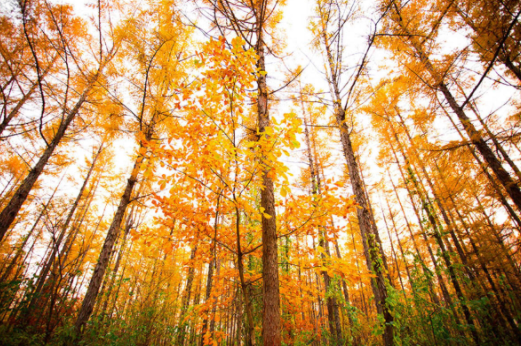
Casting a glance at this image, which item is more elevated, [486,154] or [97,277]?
[486,154]

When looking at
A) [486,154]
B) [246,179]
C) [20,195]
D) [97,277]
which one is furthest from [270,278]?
[20,195]

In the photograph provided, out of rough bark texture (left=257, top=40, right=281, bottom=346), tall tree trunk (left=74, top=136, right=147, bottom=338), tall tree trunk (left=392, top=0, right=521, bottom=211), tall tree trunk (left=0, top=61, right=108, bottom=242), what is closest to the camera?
rough bark texture (left=257, top=40, right=281, bottom=346)

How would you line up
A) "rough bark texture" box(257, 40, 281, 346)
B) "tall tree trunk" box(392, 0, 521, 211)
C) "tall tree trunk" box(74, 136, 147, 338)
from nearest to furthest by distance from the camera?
"rough bark texture" box(257, 40, 281, 346) < "tall tree trunk" box(74, 136, 147, 338) < "tall tree trunk" box(392, 0, 521, 211)

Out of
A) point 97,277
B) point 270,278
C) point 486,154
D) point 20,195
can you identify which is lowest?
point 270,278

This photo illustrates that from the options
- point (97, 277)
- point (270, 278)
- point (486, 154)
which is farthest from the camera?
point (486, 154)

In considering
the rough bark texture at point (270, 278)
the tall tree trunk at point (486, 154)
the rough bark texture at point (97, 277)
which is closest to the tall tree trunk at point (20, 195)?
the rough bark texture at point (97, 277)

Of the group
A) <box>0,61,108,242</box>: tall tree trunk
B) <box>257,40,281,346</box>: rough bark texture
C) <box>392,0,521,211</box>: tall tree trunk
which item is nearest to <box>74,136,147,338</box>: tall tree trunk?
<box>0,61,108,242</box>: tall tree trunk

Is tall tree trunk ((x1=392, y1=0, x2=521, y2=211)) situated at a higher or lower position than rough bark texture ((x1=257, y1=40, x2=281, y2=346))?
higher

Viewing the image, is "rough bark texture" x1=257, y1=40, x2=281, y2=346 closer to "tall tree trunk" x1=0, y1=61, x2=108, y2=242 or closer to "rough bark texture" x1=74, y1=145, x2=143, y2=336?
"rough bark texture" x1=74, y1=145, x2=143, y2=336

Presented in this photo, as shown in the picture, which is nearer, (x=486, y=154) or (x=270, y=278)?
(x=270, y=278)

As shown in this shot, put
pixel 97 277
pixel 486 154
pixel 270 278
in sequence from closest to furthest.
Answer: pixel 270 278 → pixel 97 277 → pixel 486 154

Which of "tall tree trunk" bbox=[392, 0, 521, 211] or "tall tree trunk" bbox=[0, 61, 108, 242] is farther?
"tall tree trunk" bbox=[0, 61, 108, 242]

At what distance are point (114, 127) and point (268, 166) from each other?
4986 millimetres

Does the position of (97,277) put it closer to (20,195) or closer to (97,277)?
(97,277)
